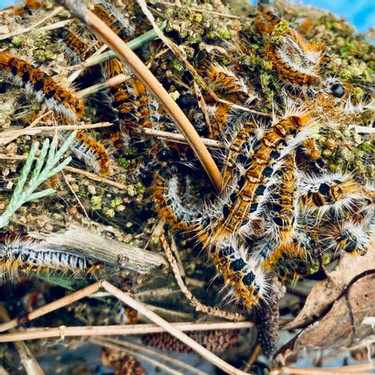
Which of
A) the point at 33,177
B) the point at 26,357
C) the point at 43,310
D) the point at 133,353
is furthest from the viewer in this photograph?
the point at 133,353

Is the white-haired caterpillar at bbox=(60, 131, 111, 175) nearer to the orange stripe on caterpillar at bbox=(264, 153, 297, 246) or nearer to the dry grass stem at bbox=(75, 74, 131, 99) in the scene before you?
the dry grass stem at bbox=(75, 74, 131, 99)

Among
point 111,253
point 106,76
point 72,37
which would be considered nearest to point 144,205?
point 111,253

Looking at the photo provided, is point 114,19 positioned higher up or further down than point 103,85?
higher up

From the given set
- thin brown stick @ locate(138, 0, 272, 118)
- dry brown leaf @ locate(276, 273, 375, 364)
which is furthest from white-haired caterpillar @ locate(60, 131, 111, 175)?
dry brown leaf @ locate(276, 273, 375, 364)

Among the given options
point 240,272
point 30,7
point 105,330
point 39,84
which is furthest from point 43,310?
point 30,7

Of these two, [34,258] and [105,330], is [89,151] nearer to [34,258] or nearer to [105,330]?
[34,258]

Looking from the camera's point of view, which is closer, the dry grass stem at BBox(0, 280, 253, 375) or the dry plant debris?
the dry plant debris
